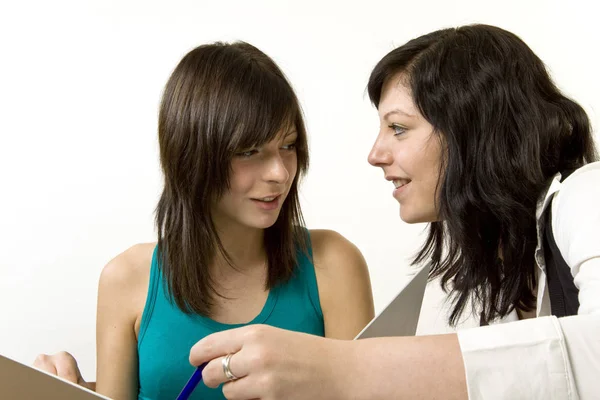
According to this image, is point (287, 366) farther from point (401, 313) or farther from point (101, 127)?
point (101, 127)

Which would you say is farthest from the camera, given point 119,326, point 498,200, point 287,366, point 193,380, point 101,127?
point 101,127

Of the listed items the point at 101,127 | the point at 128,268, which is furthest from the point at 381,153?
the point at 101,127

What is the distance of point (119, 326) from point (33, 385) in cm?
78

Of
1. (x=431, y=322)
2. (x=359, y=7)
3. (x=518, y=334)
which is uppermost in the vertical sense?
(x=359, y=7)

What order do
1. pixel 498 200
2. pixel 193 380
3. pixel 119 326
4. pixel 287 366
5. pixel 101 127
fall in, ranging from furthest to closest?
pixel 101 127 → pixel 119 326 → pixel 498 200 → pixel 193 380 → pixel 287 366

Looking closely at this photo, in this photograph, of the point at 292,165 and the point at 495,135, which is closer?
the point at 495,135

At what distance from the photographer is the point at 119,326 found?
4.76ft

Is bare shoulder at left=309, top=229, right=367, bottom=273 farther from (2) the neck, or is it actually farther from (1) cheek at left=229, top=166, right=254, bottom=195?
(1) cheek at left=229, top=166, right=254, bottom=195

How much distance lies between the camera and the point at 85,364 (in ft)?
6.97

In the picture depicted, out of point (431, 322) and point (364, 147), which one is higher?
point (364, 147)

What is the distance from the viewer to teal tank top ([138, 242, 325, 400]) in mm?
1396

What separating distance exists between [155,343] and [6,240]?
3.05 ft

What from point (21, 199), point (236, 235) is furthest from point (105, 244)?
point (236, 235)

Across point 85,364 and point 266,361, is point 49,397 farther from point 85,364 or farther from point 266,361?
point 85,364
